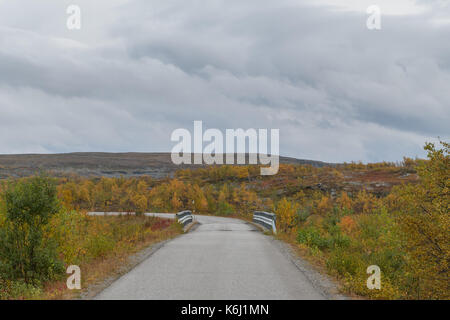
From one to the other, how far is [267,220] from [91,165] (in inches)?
4196

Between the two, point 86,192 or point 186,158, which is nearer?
point 86,192

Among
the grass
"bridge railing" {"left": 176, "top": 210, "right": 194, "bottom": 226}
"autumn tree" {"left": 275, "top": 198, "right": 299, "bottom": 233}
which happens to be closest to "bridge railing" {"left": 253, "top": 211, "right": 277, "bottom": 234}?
"autumn tree" {"left": 275, "top": 198, "right": 299, "bottom": 233}

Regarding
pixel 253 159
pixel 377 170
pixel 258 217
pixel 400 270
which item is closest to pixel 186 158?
pixel 253 159

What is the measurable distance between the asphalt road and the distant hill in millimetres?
92135

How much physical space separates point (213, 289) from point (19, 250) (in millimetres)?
4522

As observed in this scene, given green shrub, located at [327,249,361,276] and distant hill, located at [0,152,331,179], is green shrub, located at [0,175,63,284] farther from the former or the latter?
distant hill, located at [0,152,331,179]

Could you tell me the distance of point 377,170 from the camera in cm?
6800

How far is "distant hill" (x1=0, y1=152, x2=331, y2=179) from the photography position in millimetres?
108081

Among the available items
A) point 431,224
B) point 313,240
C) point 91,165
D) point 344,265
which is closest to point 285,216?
point 313,240

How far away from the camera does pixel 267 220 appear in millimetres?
21844

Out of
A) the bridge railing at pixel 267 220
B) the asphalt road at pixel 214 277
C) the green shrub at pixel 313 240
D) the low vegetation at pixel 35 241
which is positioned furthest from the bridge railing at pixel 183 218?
the low vegetation at pixel 35 241

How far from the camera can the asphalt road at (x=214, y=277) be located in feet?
23.3
